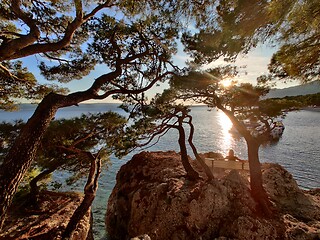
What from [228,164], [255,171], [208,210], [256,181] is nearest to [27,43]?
[208,210]

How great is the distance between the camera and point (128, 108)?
6746 mm

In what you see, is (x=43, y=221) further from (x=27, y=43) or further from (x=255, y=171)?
(x=255, y=171)

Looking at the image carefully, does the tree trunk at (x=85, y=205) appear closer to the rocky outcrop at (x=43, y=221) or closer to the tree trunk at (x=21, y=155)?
the rocky outcrop at (x=43, y=221)

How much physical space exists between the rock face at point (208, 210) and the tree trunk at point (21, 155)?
517cm

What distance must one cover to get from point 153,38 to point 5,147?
5.42m

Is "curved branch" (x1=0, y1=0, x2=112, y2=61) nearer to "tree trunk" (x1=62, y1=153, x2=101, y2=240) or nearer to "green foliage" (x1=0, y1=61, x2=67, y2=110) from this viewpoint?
"green foliage" (x1=0, y1=61, x2=67, y2=110)

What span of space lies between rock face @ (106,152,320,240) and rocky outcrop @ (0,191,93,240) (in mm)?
2119

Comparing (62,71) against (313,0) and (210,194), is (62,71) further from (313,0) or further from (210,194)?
(210,194)

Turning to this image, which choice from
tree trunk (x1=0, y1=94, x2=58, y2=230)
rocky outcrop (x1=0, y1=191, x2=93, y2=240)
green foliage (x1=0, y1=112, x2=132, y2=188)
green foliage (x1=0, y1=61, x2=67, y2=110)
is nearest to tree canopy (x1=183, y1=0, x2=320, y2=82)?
tree trunk (x1=0, y1=94, x2=58, y2=230)

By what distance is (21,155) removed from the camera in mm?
2479

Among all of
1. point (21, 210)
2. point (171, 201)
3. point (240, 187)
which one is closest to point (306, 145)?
point (240, 187)

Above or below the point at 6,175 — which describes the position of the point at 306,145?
below

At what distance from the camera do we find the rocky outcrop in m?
5.23

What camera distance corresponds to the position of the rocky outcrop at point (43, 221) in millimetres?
5232
